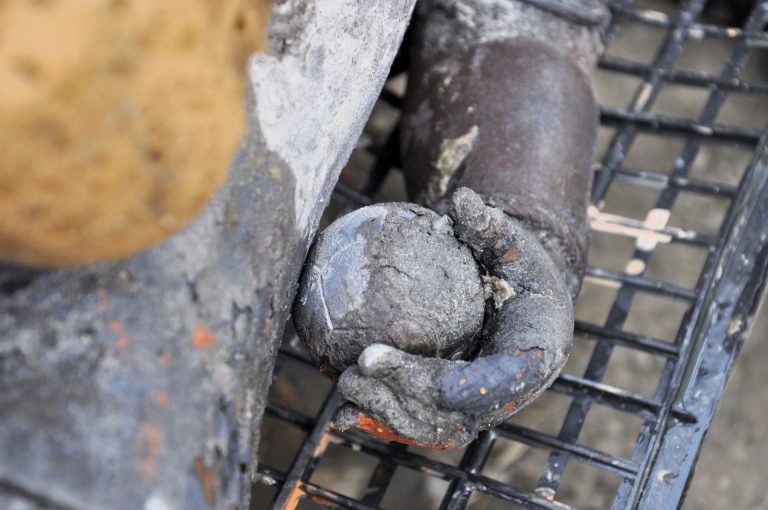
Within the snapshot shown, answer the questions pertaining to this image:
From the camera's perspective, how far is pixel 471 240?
129 centimetres

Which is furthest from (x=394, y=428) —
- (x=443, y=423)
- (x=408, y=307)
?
(x=408, y=307)

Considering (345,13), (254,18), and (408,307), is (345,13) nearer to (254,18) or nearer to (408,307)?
(254,18)

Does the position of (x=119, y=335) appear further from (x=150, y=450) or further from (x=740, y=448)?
(x=740, y=448)

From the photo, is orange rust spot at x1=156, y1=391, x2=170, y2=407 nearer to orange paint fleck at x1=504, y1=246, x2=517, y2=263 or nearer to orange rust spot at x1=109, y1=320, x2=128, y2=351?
orange rust spot at x1=109, y1=320, x2=128, y2=351

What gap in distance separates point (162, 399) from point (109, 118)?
0.34 m

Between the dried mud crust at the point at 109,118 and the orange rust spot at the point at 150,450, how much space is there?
0.70 ft

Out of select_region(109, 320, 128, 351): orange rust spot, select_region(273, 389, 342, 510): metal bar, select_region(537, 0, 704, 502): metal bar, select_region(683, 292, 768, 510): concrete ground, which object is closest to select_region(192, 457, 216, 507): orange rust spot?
select_region(109, 320, 128, 351): orange rust spot

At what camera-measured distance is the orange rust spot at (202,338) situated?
3.47 feet

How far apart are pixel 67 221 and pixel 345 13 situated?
0.57m

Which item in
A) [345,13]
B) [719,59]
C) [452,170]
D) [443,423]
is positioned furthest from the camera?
[719,59]

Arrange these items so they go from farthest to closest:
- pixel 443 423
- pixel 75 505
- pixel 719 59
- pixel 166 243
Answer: pixel 719 59 → pixel 443 423 → pixel 166 243 → pixel 75 505

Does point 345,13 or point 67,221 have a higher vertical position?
point 345,13

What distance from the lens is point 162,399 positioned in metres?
1.01

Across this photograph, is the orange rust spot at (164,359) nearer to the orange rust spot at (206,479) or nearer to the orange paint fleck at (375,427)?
the orange rust spot at (206,479)
